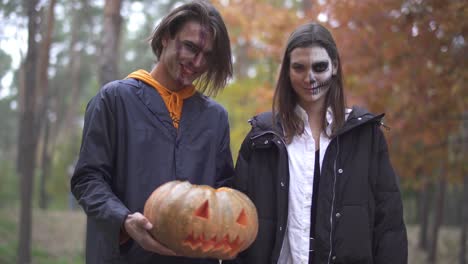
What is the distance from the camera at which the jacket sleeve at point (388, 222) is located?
2.79 meters

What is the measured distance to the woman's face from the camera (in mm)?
2979

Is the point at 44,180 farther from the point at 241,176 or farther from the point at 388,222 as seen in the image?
the point at 388,222

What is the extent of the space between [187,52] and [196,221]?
3.13 feet

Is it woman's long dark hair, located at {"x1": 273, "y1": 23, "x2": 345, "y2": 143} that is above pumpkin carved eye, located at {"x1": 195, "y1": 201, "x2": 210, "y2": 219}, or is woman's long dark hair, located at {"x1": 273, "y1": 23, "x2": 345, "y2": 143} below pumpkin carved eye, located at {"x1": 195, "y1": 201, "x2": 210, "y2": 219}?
above

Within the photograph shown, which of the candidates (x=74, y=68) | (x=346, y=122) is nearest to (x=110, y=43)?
(x=346, y=122)

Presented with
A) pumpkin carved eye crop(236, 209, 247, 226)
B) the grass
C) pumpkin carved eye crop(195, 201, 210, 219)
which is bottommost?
the grass

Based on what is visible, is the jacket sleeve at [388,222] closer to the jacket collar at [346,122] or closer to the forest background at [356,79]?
the jacket collar at [346,122]

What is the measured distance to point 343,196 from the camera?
281 cm

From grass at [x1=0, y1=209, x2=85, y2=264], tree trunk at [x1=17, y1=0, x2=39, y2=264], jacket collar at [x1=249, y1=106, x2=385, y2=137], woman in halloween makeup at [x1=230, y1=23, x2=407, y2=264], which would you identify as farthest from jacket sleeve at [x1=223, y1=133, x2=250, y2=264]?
grass at [x1=0, y1=209, x2=85, y2=264]

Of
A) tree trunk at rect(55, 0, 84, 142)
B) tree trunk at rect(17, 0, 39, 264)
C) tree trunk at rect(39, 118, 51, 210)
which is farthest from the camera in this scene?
tree trunk at rect(55, 0, 84, 142)

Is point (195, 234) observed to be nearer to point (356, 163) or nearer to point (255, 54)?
point (356, 163)

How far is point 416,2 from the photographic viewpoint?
6.02 metres

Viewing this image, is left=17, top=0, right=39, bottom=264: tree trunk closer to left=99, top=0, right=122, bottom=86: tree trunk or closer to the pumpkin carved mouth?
left=99, top=0, right=122, bottom=86: tree trunk

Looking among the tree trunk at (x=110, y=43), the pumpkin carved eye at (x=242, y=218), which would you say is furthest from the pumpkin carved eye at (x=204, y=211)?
the tree trunk at (x=110, y=43)
